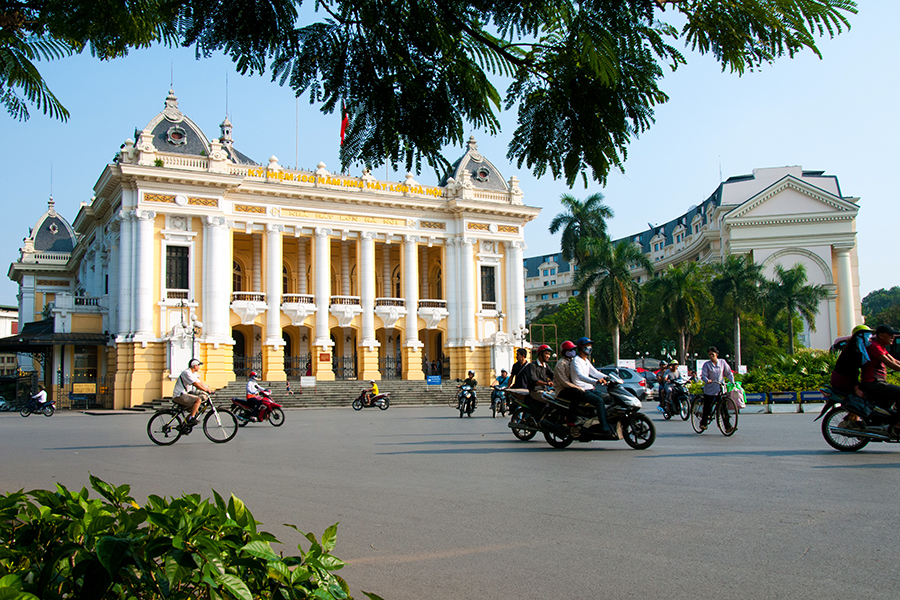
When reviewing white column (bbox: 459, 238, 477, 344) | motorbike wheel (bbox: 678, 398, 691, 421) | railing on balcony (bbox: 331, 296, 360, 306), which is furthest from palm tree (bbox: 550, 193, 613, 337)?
motorbike wheel (bbox: 678, 398, 691, 421)

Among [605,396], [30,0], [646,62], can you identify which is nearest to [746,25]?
[646,62]

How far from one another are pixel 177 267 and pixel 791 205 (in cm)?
5208

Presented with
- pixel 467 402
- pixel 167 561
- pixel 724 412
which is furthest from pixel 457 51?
pixel 467 402

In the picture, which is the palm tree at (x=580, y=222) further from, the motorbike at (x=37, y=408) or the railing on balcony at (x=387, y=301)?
the motorbike at (x=37, y=408)

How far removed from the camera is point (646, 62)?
10.8 feet

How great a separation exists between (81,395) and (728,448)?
114 feet

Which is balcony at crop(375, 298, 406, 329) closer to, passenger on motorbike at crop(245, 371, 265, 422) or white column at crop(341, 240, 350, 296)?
white column at crop(341, 240, 350, 296)

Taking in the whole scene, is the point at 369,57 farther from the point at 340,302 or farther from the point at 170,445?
the point at 340,302

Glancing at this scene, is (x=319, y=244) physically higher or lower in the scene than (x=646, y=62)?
higher

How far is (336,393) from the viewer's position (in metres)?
37.1

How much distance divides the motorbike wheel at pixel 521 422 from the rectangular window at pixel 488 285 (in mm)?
30982

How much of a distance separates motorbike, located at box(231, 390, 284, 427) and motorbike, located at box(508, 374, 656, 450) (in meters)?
8.32

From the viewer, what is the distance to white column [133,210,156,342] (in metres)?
35.0

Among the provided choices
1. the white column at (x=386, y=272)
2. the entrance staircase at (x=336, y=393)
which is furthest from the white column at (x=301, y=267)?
the entrance staircase at (x=336, y=393)
